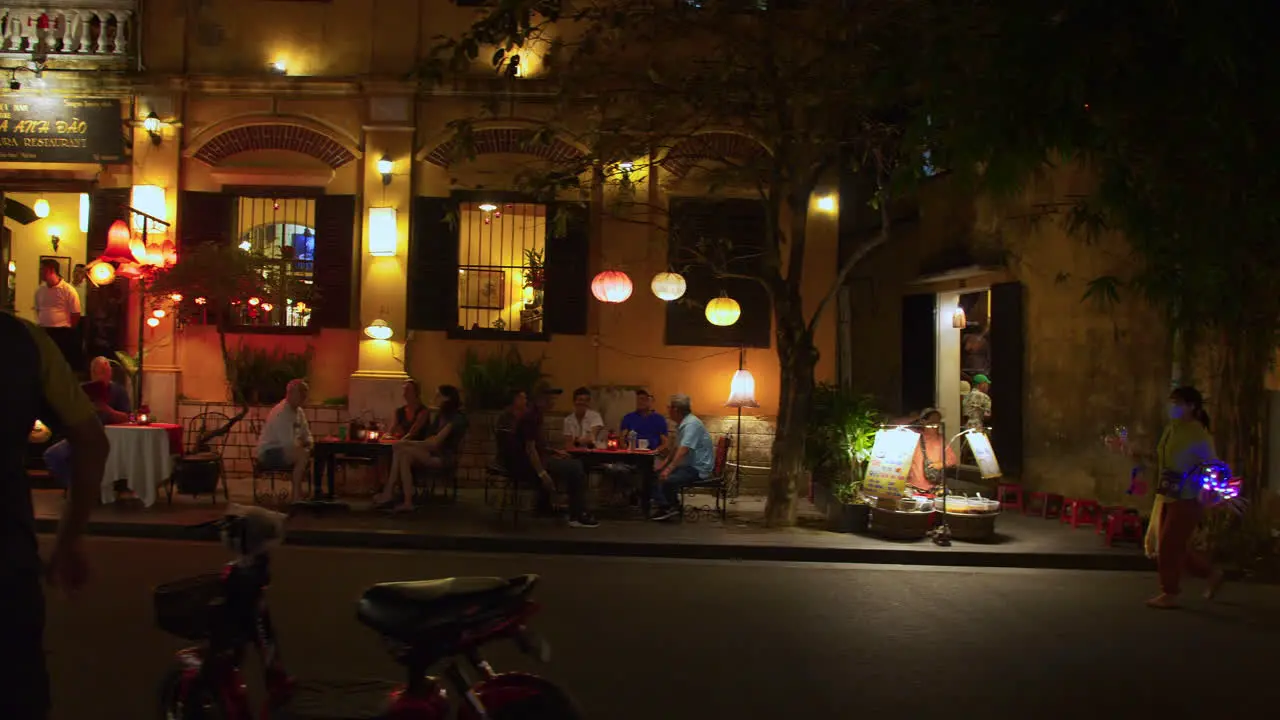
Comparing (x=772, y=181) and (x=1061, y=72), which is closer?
(x=1061, y=72)

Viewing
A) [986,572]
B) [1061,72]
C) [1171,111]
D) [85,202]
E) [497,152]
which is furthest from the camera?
[85,202]

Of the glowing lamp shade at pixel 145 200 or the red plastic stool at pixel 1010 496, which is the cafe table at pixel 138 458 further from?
the red plastic stool at pixel 1010 496

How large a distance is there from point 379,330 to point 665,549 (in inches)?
250

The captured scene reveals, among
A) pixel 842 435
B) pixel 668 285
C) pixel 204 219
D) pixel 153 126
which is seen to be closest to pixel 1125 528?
pixel 842 435

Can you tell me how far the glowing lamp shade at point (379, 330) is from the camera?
15.5 metres

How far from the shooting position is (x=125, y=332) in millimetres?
16000

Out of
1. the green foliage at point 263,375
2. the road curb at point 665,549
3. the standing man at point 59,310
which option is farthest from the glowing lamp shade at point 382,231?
the road curb at point 665,549

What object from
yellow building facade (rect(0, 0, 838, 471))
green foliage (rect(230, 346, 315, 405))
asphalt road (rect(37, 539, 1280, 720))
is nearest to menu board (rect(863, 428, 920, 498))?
asphalt road (rect(37, 539, 1280, 720))

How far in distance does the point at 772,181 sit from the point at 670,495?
4011 mm

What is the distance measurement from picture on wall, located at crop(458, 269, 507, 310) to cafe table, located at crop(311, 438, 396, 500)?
3730mm

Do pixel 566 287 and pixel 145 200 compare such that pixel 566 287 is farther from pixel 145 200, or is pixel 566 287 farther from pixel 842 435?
pixel 145 200

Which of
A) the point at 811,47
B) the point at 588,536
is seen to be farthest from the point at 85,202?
the point at 811,47

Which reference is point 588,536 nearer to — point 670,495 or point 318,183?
point 670,495

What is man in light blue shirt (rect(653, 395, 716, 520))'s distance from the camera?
42.2 feet
